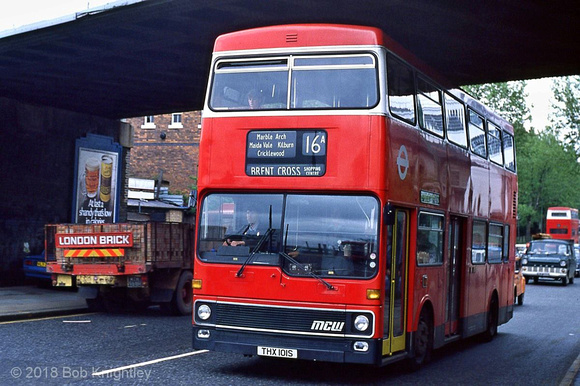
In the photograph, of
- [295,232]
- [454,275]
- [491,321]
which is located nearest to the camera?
[295,232]

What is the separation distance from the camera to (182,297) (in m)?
17.8

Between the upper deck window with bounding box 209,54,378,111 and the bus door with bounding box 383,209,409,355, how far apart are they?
150 cm

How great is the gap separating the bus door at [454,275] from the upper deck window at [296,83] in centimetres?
369

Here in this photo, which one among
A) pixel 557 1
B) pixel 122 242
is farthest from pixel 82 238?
pixel 557 1

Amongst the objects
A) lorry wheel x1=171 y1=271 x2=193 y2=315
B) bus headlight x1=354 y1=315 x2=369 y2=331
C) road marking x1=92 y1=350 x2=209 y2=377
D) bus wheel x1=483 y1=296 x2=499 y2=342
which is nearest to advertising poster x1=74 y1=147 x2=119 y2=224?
lorry wheel x1=171 y1=271 x2=193 y2=315

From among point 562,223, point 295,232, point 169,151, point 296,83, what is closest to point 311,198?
point 295,232

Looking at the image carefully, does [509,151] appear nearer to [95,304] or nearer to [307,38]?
[307,38]

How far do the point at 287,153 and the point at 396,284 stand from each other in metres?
2.02

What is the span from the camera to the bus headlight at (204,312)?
1016cm

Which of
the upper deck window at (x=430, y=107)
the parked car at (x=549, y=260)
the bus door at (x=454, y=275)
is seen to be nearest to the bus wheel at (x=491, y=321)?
the bus door at (x=454, y=275)

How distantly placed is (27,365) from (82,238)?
6.69 m

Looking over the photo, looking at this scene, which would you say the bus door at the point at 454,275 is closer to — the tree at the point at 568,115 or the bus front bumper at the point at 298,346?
the bus front bumper at the point at 298,346

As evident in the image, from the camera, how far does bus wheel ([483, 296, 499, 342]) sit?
1596 centimetres

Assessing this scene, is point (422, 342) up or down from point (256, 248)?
down
